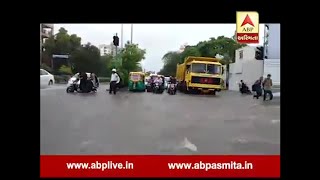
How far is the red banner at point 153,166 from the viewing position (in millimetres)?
6461

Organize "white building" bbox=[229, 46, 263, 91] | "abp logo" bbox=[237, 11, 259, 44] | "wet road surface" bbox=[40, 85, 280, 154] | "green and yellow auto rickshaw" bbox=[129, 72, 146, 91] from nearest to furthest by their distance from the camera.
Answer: "abp logo" bbox=[237, 11, 259, 44] → "wet road surface" bbox=[40, 85, 280, 154] → "white building" bbox=[229, 46, 263, 91] → "green and yellow auto rickshaw" bbox=[129, 72, 146, 91]

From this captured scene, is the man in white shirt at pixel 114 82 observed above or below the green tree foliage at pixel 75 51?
below

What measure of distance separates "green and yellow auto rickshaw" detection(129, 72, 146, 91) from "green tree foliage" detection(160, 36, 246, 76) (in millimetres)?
300

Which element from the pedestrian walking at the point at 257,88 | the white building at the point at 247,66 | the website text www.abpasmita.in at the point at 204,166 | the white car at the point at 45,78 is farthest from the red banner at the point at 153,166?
the white building at the point at 247,66

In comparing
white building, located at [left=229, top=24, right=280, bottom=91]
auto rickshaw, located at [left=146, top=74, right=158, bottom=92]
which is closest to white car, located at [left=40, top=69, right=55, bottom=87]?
auto rickshaw, located at [left=146, top=74, right=158, bottom=92]

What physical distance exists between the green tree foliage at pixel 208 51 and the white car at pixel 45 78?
4.91 feet

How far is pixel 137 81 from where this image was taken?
6859 mm

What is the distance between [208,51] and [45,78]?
218 cm

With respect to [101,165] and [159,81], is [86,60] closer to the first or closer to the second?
[159,81]

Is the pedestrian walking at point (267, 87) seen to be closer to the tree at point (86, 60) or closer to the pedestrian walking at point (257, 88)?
the pedestrian walking at point (257, 88)

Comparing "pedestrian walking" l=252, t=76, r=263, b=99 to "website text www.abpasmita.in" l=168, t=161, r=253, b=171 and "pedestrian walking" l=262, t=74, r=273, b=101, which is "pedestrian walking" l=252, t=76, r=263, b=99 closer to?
"pedestrian walking" l=262, t=74, r=273, b=101

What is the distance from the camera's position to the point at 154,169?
648cm

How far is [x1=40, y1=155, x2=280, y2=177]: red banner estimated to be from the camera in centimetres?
646

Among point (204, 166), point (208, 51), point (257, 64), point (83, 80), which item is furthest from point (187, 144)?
point (83, 80)
